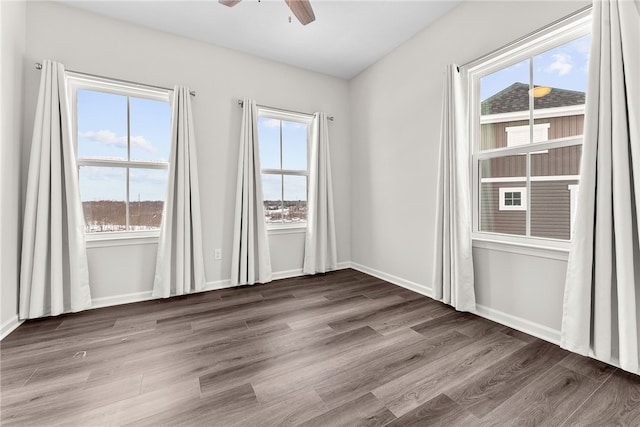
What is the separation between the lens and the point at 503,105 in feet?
7.79

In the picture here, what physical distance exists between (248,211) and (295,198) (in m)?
0.81

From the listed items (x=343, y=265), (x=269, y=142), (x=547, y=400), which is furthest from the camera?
(x=343, y=265)

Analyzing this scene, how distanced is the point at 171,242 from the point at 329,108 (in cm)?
276

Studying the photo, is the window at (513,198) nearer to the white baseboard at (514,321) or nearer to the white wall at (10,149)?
the white baseboard at (514,321)

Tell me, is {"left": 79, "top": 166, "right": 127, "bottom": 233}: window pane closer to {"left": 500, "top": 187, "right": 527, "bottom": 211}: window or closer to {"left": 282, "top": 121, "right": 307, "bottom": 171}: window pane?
{"left": 282, "top": 121, "right": 307, "bottom": 171}: window pane

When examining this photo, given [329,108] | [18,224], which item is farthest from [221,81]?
[18,224]

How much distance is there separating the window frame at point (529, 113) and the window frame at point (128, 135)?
3166mm

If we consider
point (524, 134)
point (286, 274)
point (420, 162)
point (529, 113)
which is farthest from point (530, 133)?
point (286, 274)

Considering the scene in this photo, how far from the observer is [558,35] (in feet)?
6.52

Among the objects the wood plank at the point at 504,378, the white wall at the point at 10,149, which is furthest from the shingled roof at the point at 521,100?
the white wall at the point at 10,149

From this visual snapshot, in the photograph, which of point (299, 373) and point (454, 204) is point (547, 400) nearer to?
point (299, 373)

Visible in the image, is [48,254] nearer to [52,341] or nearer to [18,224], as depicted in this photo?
[18,224]

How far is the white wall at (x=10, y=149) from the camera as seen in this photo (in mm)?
2064

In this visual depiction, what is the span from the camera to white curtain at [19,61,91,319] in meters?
2.30
